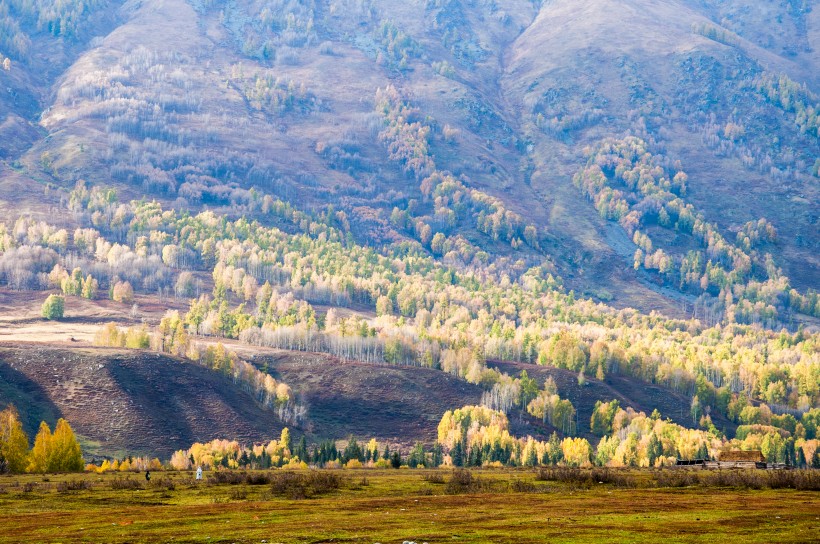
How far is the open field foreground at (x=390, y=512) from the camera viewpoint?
183ft

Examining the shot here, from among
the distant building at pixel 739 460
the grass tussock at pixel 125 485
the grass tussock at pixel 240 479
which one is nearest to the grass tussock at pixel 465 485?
the grass tussock at pixel 240 479

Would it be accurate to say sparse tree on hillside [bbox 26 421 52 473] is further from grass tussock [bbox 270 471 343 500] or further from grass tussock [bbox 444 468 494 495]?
grass tussock [bbox 444 468 494 495]

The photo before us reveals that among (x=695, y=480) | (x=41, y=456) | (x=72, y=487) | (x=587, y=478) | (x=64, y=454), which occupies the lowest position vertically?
(x=41, y=456)

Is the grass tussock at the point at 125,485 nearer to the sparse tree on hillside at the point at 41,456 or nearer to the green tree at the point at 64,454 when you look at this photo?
the green tree at the point at 64,454

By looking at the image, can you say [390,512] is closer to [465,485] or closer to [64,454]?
[465,485]

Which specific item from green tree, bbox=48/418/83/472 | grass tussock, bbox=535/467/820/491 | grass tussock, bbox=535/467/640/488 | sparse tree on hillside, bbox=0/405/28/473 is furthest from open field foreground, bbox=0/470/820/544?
sparse tree on hillside, bbox=0/405/28/473

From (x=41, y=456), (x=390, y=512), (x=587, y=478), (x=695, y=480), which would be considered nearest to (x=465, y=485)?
(x=587, y=478)

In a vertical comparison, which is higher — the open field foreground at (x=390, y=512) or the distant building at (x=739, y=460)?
the distant building at (x=739, y=460)

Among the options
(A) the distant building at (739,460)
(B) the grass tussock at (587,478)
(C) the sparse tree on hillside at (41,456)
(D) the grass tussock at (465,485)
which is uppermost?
(A) the distant building at (739,460)

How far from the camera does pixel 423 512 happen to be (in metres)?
70.2

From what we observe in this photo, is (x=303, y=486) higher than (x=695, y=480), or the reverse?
(x=695, y=480)

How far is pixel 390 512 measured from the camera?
232 ft

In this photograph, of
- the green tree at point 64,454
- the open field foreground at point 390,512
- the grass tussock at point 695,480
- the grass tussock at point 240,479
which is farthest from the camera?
the green tree at point 64,454

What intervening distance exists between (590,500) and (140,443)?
455ft
